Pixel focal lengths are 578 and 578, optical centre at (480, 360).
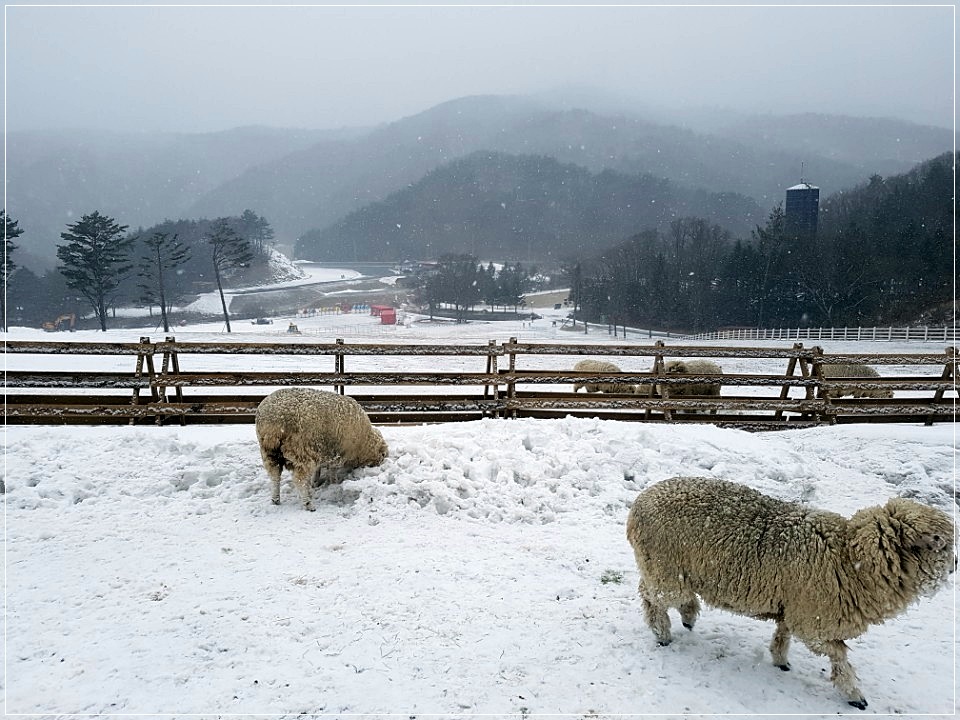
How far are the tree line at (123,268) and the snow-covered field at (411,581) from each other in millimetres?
30981

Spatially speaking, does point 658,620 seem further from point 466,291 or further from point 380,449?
point 466,291

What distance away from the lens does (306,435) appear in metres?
7.03

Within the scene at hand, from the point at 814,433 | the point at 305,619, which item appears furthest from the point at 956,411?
the point at 305,619

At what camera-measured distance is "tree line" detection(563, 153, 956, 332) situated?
53469 mm

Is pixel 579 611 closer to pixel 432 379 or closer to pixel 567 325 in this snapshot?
pixel 432 379

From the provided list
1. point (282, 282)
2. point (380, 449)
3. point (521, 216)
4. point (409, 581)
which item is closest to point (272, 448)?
point (380, 449)

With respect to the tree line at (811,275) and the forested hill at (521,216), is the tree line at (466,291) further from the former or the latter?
the forested hill at (521,216)

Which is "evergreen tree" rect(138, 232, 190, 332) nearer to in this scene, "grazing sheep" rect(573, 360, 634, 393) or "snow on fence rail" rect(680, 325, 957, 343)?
"grazing sheep" rect(573, 360, 634, 393)

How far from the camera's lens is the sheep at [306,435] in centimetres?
700

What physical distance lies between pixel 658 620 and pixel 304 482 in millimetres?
4334

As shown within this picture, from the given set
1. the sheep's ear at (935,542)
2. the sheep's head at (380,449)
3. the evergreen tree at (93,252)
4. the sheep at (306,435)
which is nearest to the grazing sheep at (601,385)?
the sheep's head at (380,449)

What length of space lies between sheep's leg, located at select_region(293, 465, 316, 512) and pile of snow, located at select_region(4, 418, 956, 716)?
0.51ft

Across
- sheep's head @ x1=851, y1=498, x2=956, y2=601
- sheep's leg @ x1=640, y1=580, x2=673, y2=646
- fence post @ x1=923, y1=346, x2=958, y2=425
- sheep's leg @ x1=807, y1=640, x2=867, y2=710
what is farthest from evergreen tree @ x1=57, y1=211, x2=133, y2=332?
sheep's head @ x1=851, y1=498, x2=956, y2=601

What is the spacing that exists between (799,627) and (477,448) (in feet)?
15.4
